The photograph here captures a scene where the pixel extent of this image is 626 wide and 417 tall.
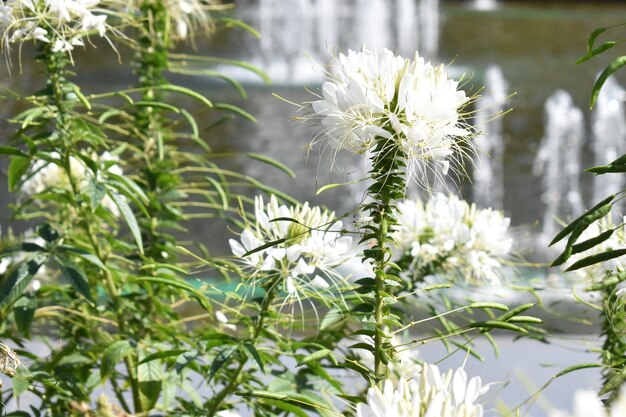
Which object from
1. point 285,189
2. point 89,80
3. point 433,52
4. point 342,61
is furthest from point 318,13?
point 342,61

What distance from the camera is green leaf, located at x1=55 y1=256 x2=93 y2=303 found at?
149cm

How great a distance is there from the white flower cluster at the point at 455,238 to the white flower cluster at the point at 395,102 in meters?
0.58

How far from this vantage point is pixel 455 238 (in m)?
1.76

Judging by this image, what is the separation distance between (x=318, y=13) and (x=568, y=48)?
9.99 feet

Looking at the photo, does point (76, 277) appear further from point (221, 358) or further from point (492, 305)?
point (492, 305)

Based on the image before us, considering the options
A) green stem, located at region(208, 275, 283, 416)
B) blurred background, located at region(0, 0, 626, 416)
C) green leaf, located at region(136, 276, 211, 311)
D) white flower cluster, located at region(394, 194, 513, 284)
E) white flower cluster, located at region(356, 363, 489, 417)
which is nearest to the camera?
white flower cluster, located at region(356, 363, 489, 417)

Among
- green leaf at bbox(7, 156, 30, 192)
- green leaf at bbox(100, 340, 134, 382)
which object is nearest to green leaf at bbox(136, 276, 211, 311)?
green leaf at bbox(100, 340, 134, 382)

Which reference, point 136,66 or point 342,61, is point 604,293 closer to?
point 342,61

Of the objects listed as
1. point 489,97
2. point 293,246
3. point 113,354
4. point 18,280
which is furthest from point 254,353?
point 489,97

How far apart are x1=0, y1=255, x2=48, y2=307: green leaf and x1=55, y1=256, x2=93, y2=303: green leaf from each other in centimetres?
4

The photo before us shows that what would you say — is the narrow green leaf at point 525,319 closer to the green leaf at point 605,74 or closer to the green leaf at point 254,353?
the green leaf at point 605,74

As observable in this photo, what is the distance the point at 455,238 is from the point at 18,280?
2.28 feet

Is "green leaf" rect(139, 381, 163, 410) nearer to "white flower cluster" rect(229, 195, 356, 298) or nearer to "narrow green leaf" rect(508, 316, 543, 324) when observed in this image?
"white flower cluster" rect(229, 195, 356, 298)

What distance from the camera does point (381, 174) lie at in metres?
1.18
